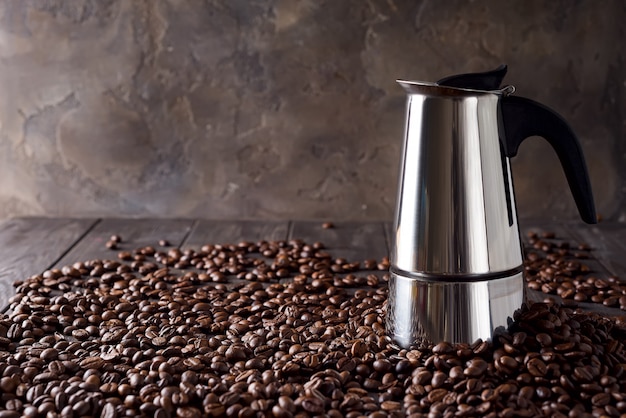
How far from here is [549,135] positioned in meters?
1.30

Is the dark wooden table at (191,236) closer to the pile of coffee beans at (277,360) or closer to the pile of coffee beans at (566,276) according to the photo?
the pile of coffee beans at (566,276)

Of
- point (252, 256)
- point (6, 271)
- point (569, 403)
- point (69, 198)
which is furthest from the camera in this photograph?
point (69, 198)

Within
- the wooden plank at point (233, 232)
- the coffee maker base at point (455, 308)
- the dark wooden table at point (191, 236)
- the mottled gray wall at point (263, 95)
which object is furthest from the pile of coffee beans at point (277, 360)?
the mottled gray wall at point (263, 95)

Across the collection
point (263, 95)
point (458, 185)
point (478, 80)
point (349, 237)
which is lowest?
point (349, 237)

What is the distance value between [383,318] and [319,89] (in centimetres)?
105

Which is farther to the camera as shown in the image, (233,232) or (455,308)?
(233,232)

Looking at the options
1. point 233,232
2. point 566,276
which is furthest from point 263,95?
point 566,276

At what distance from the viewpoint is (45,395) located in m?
1.21

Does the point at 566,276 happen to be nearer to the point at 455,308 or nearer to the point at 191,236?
the point at 455,308

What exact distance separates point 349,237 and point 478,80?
3.30 feet

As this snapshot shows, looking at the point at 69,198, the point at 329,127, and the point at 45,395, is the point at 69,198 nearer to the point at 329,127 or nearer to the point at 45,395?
the point at 329,127

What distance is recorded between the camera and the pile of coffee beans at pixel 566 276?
1690mm

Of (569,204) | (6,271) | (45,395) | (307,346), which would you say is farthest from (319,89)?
(45,395)

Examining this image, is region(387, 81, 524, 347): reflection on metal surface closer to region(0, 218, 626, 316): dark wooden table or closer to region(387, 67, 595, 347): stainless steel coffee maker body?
region(387, 67, 595, 347): stainless steel coffee maker body
